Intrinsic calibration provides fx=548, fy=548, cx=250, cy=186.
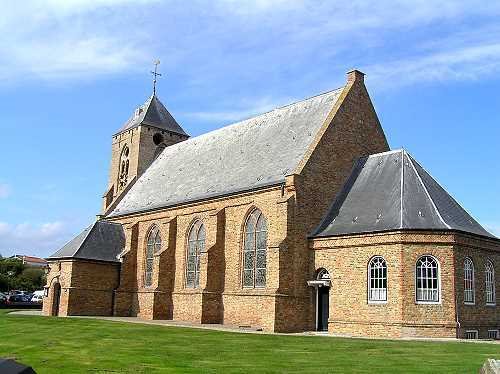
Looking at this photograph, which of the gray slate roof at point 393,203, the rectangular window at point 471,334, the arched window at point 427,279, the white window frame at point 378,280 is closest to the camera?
the arched window at point 427,279

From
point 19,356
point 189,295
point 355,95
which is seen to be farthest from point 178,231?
point 19,356

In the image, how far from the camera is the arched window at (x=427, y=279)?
81.2ft

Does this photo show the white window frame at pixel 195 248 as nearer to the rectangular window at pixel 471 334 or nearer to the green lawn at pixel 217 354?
the green lawn at pixel 217 354

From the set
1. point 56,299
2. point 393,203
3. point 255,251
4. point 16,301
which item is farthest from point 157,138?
point 393,203

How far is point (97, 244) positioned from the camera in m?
41.0

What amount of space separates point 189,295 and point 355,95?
52.2 feet

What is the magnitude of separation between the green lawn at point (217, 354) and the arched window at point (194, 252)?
40.0 ft

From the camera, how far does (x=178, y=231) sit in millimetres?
37531

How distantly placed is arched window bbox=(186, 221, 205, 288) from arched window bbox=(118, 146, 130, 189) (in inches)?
688

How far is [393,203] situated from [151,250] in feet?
65.6

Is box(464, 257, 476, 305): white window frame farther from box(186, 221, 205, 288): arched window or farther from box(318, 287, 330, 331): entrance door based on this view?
box(186, 221, 205, 288): arched window

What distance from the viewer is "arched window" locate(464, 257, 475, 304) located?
1007 inches

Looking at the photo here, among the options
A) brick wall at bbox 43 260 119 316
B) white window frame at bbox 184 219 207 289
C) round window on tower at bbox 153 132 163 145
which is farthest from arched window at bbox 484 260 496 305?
round window on tower at bbox 153 132 163 145

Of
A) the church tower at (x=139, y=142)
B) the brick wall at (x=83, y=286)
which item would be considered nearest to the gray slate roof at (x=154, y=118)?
the church tower at (x=139, y=142)
